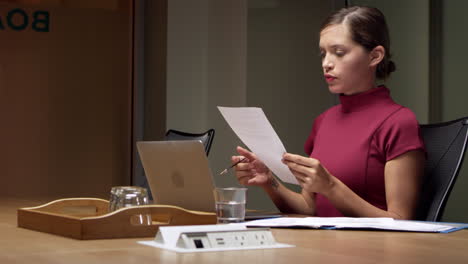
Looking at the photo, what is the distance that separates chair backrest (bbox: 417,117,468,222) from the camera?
2064 mm

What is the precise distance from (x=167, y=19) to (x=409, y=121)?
3.51m

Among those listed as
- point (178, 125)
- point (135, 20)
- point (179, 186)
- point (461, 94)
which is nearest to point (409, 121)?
point (179, 186)

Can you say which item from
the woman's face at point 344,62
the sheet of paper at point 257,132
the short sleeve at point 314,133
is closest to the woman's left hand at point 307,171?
the sheet of paper at point 257,132

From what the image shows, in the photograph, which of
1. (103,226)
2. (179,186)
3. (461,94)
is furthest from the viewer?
Answer: (461,94)

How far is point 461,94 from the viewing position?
395 centimetres

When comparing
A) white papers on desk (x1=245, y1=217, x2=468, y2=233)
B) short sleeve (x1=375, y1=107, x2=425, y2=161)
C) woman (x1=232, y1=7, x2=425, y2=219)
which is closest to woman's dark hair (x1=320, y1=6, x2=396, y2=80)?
woman (x1=232, y1=7, x2=425, y2=219)

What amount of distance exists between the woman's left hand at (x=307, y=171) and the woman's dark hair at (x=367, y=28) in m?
0.53

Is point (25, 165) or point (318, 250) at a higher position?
point (318, 250)

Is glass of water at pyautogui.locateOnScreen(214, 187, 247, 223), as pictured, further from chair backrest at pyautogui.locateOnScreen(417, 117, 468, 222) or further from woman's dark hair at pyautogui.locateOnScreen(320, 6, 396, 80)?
woman's dark hair at pyautogui.locateOnScreen(320, 6, 396, 80)

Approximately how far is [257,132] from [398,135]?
1.68ft

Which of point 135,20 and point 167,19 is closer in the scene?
point 167,19

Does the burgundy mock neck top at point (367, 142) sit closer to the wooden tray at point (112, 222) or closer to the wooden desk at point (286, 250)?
the wooden desk at point (286, 250)

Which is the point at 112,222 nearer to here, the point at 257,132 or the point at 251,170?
the point at 257,132

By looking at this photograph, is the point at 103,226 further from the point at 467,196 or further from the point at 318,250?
the point at 467,196
